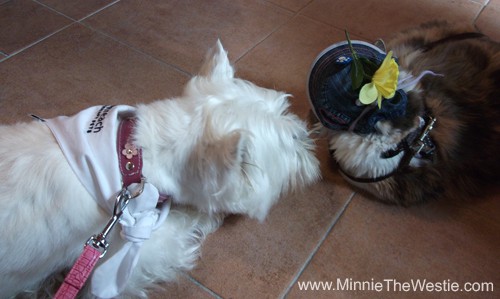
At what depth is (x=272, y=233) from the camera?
138 cm

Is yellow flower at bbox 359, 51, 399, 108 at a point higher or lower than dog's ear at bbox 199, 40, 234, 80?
higher

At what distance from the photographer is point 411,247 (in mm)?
1370

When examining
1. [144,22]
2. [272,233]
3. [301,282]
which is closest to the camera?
[301,282]

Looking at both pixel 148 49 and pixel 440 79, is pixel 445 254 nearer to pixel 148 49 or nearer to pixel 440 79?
pixel 440 79

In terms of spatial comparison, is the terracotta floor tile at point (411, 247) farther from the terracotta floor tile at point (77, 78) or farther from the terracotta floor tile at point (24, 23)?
the terracotta floor tile at point (24, 23)

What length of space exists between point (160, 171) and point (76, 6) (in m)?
1.66

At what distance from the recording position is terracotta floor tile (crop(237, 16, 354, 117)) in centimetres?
187

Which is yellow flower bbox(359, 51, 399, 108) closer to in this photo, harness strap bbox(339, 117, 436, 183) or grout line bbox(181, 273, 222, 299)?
harness strap bbox(339, 117, 436, 183)

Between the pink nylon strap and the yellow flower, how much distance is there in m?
0.86

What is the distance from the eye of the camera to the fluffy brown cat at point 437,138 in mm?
1330

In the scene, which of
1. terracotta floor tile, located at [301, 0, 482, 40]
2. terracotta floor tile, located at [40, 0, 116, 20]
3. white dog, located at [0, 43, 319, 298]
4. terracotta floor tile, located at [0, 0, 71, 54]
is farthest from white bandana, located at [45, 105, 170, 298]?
terracotta floor tile, located at [301, 0, 482, 40]

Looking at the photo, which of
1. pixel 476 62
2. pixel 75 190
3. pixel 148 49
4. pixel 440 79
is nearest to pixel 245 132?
pixel 75 190

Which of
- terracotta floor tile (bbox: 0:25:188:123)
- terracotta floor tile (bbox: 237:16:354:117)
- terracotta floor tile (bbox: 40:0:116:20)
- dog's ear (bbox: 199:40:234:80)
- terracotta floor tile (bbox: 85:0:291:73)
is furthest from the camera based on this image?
terracotta floor tile (bbox: 40:0:116:20)

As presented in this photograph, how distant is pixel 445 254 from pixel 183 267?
912 mm
